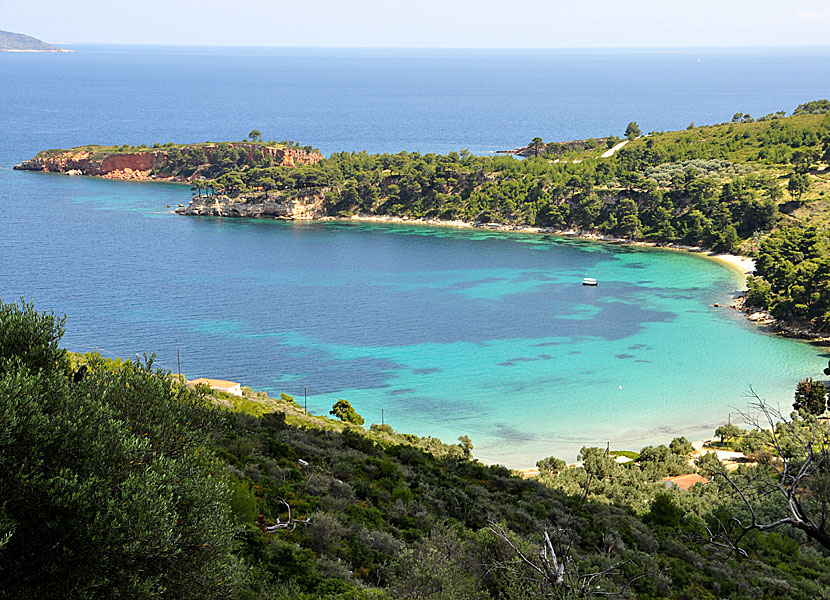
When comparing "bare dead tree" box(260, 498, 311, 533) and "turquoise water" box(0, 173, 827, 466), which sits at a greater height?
"bare dead tree" box(260, 498, 311, 533)

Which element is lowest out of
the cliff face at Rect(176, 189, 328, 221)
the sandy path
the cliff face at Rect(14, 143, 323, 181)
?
the cliff face at Rect(176, 189, 328, 221)

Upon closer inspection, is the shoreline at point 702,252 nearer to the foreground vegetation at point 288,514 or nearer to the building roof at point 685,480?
the building roof at point 685,480

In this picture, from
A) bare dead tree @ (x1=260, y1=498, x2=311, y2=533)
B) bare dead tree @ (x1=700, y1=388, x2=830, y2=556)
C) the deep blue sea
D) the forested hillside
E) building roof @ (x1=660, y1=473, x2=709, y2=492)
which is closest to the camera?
bare dead tree @ (x1=700, y1=388, x2=830, y2=556)

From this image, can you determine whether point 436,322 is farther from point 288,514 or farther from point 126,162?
point 126,162

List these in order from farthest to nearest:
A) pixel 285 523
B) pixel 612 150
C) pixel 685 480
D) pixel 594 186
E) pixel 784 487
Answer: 1. pixel 612 150
2. pixel 594 186
3. pixel 685 480
4. pixel 285 523
5. pixel 784 487

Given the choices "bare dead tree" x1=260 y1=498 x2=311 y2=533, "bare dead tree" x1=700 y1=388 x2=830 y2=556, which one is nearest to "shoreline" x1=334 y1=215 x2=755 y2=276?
"bare dead tree" x1=700 y1=388 x2=830 y2=556

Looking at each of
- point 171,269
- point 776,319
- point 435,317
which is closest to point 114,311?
point 171,269

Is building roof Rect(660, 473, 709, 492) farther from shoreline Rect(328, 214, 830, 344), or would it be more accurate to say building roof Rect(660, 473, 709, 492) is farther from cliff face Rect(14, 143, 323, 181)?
cliff face Rect(14, 143, 323, 181)

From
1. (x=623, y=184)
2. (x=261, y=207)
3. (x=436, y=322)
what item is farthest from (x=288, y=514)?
(x=261, y=207)
